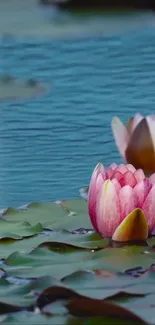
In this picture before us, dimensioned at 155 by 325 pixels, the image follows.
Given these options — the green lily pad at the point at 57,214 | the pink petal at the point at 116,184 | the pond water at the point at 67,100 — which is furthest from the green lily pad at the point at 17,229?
the pond water at the point at 67,100

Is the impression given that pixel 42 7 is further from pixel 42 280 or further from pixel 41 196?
pixel 42 280

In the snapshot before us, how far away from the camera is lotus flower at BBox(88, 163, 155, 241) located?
191 cm

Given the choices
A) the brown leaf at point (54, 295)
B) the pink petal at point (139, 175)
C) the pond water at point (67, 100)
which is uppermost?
the pink petal at point (139, 175)

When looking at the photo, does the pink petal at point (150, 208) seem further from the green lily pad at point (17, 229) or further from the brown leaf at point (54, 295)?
the brown leaf at point (54, 295)

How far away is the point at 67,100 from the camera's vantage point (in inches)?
121

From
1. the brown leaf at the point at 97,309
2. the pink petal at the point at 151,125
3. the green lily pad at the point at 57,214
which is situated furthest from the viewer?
the pink petal at the point at 151,125

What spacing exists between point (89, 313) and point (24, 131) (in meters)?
1.24

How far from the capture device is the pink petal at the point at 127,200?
1.92 m

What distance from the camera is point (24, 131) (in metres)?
2.80

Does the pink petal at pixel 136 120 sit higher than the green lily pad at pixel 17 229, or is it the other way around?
the pink petal at pixel 136 120

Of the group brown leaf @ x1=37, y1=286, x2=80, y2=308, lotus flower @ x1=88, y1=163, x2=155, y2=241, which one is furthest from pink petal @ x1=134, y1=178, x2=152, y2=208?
brown leaf @ x1=37, y1=286, x2=80, y2=308

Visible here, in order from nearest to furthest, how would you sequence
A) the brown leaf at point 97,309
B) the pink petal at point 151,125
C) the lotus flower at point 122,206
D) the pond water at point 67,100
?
the brown leaf at point 97,309 → the lotus flower at point 122,206 → the pink petal at point 151,125 → the pond water at point 67,100

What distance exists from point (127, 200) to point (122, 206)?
0.01 metres

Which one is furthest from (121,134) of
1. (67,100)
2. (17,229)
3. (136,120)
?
(67,100)
